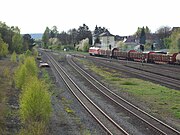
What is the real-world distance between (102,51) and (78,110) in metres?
73.9

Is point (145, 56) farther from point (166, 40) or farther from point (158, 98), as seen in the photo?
point (166, 40)

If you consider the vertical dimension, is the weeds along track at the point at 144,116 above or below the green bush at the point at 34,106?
below

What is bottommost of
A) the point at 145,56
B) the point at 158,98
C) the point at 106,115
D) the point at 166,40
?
the point at 158,98

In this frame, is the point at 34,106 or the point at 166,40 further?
the point at 166,40

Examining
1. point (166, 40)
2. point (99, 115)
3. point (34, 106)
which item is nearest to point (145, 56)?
point (99, 115)

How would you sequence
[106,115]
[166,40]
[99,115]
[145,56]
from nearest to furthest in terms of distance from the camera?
[106,115], [99,115], [145,56], [166,40]

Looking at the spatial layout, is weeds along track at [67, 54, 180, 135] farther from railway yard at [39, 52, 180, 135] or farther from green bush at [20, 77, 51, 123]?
green bush at [20, 77, 51, 123]

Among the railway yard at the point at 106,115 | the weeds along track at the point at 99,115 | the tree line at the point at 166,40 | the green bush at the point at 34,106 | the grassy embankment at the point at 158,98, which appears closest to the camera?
the weeds along track at the point at 99,115

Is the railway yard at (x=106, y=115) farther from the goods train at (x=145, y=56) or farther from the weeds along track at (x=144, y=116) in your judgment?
the goods train at (x=145, y=56)

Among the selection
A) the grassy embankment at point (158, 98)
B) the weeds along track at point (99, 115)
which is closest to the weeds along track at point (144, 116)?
the grassy embankment at point (158, 98)

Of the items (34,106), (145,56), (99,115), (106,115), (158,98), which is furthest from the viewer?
(145,56)

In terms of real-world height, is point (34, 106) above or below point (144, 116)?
above

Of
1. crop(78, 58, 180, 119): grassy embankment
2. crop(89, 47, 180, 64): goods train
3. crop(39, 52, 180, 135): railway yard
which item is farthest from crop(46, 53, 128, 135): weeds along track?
crop(89, 47, 180, 64): goods train

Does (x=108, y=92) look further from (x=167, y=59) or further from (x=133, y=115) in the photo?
(x=167, y=59)
